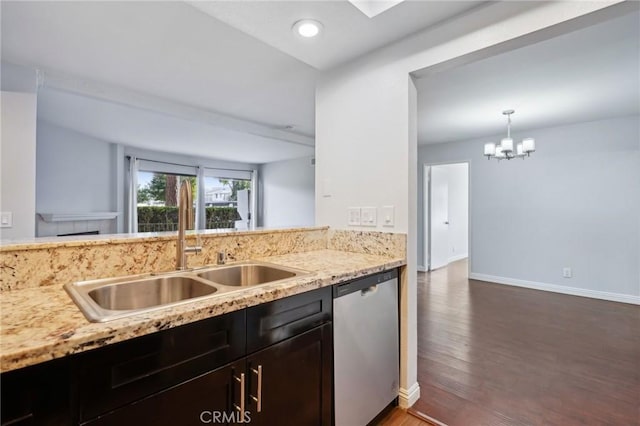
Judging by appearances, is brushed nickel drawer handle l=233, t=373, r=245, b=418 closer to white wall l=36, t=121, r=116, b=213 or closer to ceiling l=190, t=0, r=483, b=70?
ceiling l=190, t=0, r=483, b=70

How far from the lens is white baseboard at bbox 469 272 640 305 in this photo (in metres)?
3.86

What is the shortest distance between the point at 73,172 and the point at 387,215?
4.71 meters

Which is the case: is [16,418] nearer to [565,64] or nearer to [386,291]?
[386,291]

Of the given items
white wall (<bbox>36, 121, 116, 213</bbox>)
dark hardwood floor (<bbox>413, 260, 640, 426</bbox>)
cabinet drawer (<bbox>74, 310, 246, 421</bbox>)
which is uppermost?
white wall (<bbox>36, 121, 116, 213</bbox>)

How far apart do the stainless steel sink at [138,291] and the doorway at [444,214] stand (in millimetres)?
4993

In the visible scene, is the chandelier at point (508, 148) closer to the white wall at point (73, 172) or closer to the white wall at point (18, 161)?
the white wall at point (18, 161)

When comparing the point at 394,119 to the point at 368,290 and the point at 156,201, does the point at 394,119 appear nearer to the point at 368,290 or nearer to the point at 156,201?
the point at 368,290

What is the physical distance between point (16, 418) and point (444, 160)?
573 centimetres

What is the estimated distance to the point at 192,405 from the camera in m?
0.93

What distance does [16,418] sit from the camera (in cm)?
66

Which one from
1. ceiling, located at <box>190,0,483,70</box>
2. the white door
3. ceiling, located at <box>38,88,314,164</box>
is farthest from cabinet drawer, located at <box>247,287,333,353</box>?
the white door

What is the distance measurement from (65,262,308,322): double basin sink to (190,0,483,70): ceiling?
136cm

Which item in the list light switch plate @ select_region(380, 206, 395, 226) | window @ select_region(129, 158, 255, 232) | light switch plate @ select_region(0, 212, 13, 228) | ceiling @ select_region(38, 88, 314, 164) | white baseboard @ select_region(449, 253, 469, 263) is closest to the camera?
light switch plate @ select_region(380, 206, 395, 226)

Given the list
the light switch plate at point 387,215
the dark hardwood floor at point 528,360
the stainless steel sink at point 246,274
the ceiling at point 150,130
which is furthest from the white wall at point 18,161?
the dark hardwood floor at point 528,360
